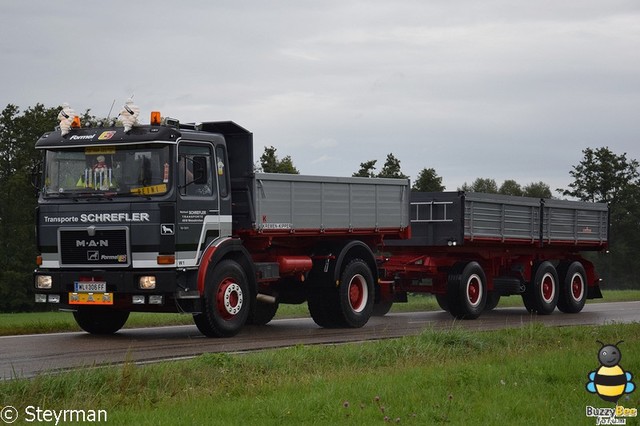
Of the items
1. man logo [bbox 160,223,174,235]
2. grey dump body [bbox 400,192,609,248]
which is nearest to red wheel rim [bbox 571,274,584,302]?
grey dump body [bbox 400,192,609,248]

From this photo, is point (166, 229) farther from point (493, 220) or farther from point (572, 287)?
point (572, 287)

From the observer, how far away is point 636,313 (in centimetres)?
2575

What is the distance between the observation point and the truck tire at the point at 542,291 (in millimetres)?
24750

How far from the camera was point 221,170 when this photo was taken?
57.4 ft

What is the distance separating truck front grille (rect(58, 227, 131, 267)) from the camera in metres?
16.3

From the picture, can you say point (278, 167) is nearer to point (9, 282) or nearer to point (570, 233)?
point (9, 282)

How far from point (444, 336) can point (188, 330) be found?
5928mm

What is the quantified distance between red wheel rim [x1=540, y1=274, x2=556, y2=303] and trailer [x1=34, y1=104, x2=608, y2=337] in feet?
8.52

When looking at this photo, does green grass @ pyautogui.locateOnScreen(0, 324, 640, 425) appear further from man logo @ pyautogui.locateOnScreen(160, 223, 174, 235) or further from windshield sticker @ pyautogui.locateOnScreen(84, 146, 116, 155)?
windshield sticker @ pyautogui.locateOnScreen(84, 146, 116, 155)

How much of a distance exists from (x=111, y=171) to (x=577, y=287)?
13.8m

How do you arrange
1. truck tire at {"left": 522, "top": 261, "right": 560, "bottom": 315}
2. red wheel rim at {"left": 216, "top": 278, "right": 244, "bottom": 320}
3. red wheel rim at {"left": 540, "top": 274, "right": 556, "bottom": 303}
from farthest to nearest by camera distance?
red wheel rim at {"left": 540, "top": 274, "right": 556, "bottom": 303} → truck tire at {"left": 522, "top": 261, "right": 560, "bottom": 315} → red wheel rim at {"left": 216, "top": 278, "right": 244, "bottom": 320}

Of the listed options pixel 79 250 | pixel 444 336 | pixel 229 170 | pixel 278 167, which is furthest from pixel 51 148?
pixel 278 167

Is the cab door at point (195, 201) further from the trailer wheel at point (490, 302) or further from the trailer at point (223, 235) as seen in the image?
the trailer wheel at point (490, 302)

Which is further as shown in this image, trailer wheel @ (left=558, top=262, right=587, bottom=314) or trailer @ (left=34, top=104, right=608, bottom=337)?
trailer wheel @ (left=558, top=262, right=587, bottom=314)
